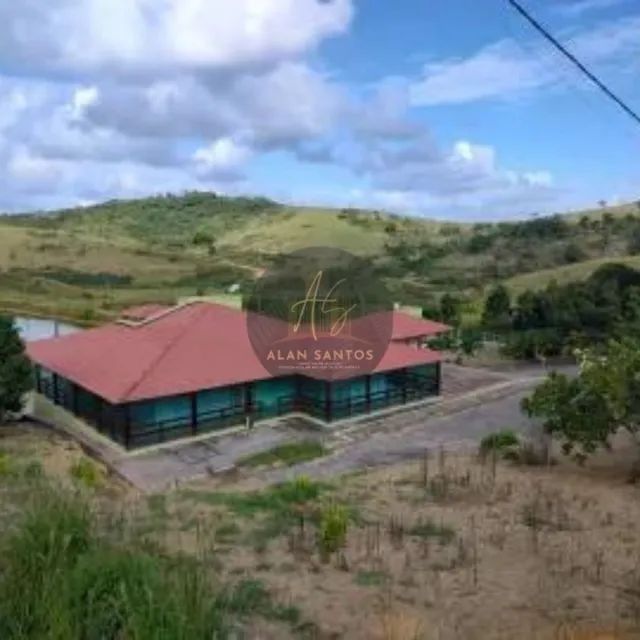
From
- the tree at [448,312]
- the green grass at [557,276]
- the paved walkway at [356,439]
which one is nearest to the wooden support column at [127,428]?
the paved walkway at [356,439]

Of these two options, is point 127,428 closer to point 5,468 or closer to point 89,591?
point 5,468

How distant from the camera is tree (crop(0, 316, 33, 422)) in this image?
1947cm

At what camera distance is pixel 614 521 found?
1091 centimetres

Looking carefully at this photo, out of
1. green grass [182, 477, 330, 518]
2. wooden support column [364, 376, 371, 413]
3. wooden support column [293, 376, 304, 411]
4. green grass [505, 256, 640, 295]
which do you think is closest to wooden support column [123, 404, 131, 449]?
wooden support column [293, 376, 304, 411]

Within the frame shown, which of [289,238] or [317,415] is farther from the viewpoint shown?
[289,238]

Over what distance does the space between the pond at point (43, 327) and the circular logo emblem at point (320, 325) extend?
14.1m

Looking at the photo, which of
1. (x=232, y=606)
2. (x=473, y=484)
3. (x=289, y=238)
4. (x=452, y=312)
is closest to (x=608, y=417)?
(x=473, y=484)

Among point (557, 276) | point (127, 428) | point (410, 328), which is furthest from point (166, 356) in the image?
point (557, 276)

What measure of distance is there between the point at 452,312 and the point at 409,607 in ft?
98.3

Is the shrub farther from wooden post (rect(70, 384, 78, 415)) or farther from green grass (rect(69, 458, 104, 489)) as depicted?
wooden post (rect(70, 384, 78, 415))

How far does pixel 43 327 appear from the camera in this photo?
1551 inches

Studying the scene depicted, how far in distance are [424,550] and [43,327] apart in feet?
110

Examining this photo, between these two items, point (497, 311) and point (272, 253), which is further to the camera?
point (272, 253)

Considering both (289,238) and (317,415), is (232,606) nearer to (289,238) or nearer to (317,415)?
(317,415)
